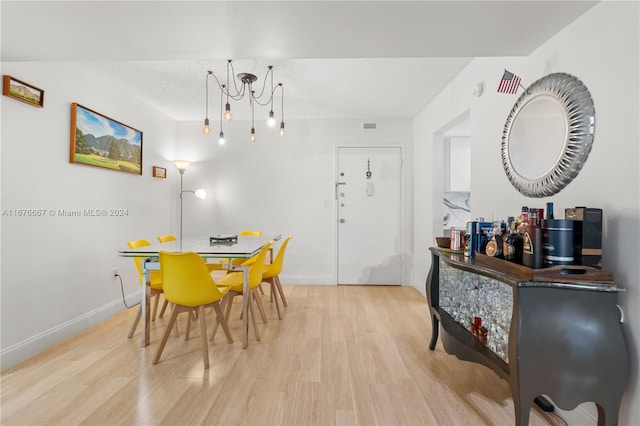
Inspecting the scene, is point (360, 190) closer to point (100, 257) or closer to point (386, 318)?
point (386, 318)

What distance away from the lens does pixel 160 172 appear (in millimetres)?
4250

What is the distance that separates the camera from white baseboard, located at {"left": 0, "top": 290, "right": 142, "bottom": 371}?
2.24 m

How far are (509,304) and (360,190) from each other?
3.08 meters

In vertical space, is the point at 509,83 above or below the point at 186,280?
above

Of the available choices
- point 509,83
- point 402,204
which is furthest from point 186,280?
point 402,204

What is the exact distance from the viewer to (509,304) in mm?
1660

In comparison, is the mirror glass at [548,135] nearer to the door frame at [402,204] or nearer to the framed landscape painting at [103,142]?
the door frame at [402,204]

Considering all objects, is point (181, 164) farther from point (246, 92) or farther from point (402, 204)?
point (402, 204)

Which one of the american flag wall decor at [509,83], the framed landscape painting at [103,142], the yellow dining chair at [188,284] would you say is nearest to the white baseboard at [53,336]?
the yellow dining chair at [188,284]

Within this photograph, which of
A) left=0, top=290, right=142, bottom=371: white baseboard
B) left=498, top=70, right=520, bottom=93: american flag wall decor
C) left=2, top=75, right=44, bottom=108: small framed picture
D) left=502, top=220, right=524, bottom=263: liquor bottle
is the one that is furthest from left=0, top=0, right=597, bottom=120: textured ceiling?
left=0, top=290, right=142, bottom=371: white baseboard

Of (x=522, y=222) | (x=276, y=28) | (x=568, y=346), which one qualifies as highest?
(x=276, y=28)

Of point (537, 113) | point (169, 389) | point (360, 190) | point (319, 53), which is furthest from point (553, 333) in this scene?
point (360, 190)

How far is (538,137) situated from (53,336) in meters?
3.90

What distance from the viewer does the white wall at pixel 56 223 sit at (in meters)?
2.29
